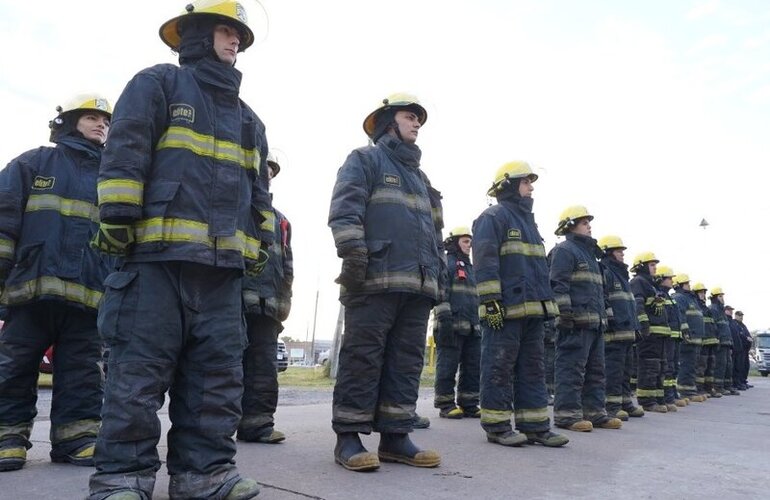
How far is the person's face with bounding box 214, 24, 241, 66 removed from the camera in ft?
10.7

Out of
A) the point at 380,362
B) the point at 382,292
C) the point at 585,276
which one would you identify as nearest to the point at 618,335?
the point at 585,276

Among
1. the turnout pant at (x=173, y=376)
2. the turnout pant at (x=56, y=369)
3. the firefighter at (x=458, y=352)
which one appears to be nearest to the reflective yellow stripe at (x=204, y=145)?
the turnout pant at (x=173, y=376)

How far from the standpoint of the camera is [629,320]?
8320 mm

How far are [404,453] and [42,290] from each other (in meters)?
2.41

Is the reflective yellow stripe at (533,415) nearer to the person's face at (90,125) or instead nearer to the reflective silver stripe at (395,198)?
the reflective silver stripe at (395,198)

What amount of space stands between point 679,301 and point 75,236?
38.2 ft

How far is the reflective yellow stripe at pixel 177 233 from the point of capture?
284 centimetres

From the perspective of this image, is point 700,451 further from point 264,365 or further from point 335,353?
point 335,353

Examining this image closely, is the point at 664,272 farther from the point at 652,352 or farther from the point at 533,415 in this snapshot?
the point at 533,415

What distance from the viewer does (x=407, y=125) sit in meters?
4.67

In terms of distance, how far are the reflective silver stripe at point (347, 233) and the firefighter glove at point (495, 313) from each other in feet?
5.61

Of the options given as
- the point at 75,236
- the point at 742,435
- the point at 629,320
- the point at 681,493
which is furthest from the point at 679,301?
the point at 75,236

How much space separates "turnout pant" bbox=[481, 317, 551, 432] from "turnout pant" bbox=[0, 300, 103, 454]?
119 inches

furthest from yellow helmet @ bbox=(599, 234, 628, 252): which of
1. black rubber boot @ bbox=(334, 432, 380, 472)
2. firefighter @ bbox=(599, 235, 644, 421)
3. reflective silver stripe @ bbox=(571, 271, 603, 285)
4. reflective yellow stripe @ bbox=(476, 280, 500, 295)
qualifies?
black rubber boot @ bbox=(334, 432, 380, 472)
